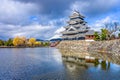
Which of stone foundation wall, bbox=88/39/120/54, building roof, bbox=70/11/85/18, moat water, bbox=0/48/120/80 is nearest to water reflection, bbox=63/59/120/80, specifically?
moat water, bbox=0/48/120/80

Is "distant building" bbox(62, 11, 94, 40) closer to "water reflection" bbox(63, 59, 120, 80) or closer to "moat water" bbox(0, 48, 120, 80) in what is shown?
"moat water" bbox(0, 48, 120, 80)

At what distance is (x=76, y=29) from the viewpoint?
82.1 meters

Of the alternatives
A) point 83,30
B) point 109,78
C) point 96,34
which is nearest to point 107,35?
point 96,34

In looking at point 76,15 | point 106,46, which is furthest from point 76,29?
point 106,46

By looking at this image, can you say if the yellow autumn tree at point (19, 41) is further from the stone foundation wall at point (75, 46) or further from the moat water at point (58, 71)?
the moat water at point (58, 71)

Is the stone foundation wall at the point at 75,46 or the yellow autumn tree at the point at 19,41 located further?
the yellow autumn tree at the point at 19,41

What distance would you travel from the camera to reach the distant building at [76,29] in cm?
7800

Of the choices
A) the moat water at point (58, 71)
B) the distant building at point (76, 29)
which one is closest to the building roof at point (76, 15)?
the distant building at point (76, 29)

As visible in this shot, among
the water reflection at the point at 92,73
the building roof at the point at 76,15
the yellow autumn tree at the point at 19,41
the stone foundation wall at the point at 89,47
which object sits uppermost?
the building roof at the point at 76,15

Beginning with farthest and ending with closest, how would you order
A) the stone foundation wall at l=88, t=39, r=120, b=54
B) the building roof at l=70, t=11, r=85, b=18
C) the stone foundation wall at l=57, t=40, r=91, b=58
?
the building roof at l=70, t=11, r=85, b=18 → the stone foundation wall at l=57, t=40, r=91, b=58 → the stone foundation wall at l=88, t=39, r=120, b=54

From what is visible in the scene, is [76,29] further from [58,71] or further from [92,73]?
[92,73]

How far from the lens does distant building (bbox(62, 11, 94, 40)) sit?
7800 cm

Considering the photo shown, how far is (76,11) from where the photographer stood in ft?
287

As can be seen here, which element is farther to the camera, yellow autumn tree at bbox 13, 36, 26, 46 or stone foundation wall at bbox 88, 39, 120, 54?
yellow autumn tree at bbox 13, 36, 26, 46
